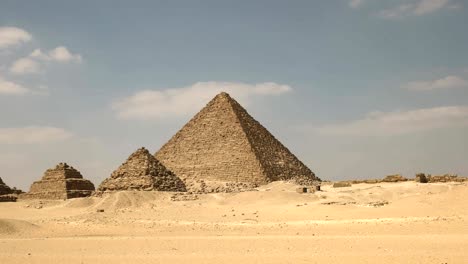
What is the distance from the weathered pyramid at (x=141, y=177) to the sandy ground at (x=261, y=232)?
265 centimetres

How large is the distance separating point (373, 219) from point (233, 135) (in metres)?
33.1

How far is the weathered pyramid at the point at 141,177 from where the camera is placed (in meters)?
32.2

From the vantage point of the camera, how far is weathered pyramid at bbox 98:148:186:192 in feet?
106

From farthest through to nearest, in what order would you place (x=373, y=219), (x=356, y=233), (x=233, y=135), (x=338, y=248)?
1. (x=233, y=135)
2. (x=373, y=219)
3. (x=356, y=233)
4. (x=338, y=248)

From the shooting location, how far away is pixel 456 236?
13188 millimetres

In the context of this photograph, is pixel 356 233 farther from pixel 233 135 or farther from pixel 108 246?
pixel 233 135

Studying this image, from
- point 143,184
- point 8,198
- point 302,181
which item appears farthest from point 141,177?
point 302,181

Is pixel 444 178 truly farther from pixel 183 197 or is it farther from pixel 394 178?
pixel 183 197

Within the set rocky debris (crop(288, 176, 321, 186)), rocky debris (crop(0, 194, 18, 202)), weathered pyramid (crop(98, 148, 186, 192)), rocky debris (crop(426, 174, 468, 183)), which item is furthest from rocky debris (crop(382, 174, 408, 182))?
rocky debris (crop(0, 194, 18, 202))

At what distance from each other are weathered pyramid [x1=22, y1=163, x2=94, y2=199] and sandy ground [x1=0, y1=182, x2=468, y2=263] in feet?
39.5

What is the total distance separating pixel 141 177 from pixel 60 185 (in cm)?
1157

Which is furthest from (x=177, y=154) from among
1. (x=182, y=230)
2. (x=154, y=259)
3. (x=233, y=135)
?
(x=154, y=259)

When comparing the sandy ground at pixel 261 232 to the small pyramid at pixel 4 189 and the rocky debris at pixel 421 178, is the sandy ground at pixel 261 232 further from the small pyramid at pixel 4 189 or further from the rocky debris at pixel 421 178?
the small pyramid at pixel 4 189

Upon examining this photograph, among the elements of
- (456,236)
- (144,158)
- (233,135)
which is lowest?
(456,236)
